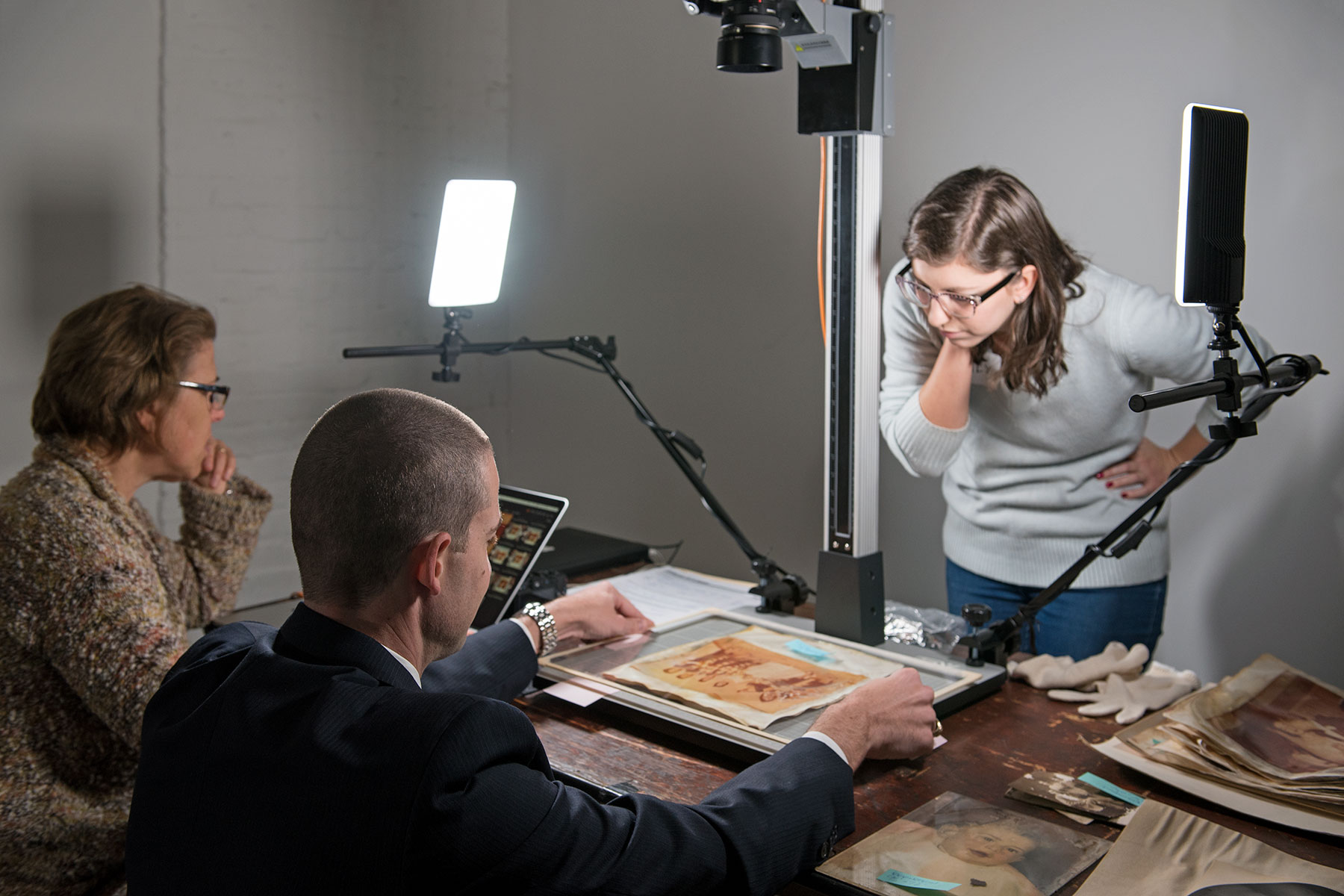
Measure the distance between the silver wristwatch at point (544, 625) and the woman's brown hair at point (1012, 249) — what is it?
2.94ft

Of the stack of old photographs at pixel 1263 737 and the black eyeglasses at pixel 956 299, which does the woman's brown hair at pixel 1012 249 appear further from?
the stack of old photographs at pixel 1263 737

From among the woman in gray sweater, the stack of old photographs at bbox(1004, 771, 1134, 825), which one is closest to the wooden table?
the stack of old photographs at bbox(1004, 771, 1134, 825)

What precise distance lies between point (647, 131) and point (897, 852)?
297cm

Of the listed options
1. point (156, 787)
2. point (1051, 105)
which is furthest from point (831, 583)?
point (1051, 105)

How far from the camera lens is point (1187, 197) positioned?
1.26 meters

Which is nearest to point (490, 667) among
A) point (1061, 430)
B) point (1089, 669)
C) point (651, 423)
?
point (651, 423)

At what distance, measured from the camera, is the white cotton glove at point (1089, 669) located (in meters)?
1.51

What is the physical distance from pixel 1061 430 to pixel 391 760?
1561 millimetres

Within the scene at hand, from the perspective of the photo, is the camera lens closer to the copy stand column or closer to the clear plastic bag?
the copy stand column

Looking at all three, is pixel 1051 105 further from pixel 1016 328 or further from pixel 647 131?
pixel 647 131

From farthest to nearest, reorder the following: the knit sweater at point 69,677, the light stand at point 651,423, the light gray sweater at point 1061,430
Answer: the light gray sweater at point 1061,430, the light stand at point 651,423, the knit sweater at point 69,677

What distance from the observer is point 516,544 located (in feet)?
5.99

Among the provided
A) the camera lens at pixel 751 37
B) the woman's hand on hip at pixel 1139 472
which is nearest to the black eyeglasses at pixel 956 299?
the woman's hand on hip at pixel 1139 472

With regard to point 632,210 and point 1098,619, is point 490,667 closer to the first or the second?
point 1098,619
